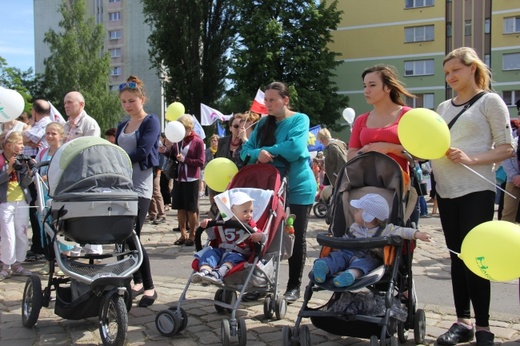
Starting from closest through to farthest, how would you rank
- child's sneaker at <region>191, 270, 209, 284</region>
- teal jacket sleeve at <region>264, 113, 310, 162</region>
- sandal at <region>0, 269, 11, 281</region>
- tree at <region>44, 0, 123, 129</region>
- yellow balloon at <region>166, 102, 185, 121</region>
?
child's sneaker at <region>191, 270, 209, 284</region>
teal jacket sleeve at <region>264, 113, 310, 162</region>
sandal at <region>0, 269, 11, 281</region>
yellow balloon at <region>166, 102, 185, 121</region>
tree at <region>44, 0, 123, 129</region>

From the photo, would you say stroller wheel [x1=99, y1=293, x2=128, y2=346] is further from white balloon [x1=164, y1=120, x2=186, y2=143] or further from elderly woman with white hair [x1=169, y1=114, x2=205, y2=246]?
white balloon [x1=164, y1=120, x2=186, y2=143]

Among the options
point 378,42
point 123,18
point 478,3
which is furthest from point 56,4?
point 478,3

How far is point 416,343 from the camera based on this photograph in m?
3.84

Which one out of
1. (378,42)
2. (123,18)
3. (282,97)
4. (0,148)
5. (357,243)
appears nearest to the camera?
(357,243)

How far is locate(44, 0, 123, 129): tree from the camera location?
49.5 metres

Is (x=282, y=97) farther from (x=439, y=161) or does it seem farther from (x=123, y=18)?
(x=123, y=18)

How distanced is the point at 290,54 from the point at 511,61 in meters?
17.1

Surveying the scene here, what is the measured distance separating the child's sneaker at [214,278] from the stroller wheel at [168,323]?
37cm

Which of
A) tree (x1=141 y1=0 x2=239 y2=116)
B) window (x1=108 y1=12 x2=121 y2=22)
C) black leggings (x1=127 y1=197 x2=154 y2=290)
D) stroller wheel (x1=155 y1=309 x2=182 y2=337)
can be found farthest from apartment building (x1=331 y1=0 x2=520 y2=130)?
stroller wheel (x1=155 y1=309 x2=182 y2=337)

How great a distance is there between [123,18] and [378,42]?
35.5 m

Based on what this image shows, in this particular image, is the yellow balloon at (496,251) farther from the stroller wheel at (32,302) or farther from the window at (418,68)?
the window at (418,68)

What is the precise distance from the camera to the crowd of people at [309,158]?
3.80m

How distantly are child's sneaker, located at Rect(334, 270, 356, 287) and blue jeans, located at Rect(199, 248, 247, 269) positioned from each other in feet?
3.46

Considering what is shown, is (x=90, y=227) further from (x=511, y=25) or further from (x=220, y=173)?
(x=511, y=25)
